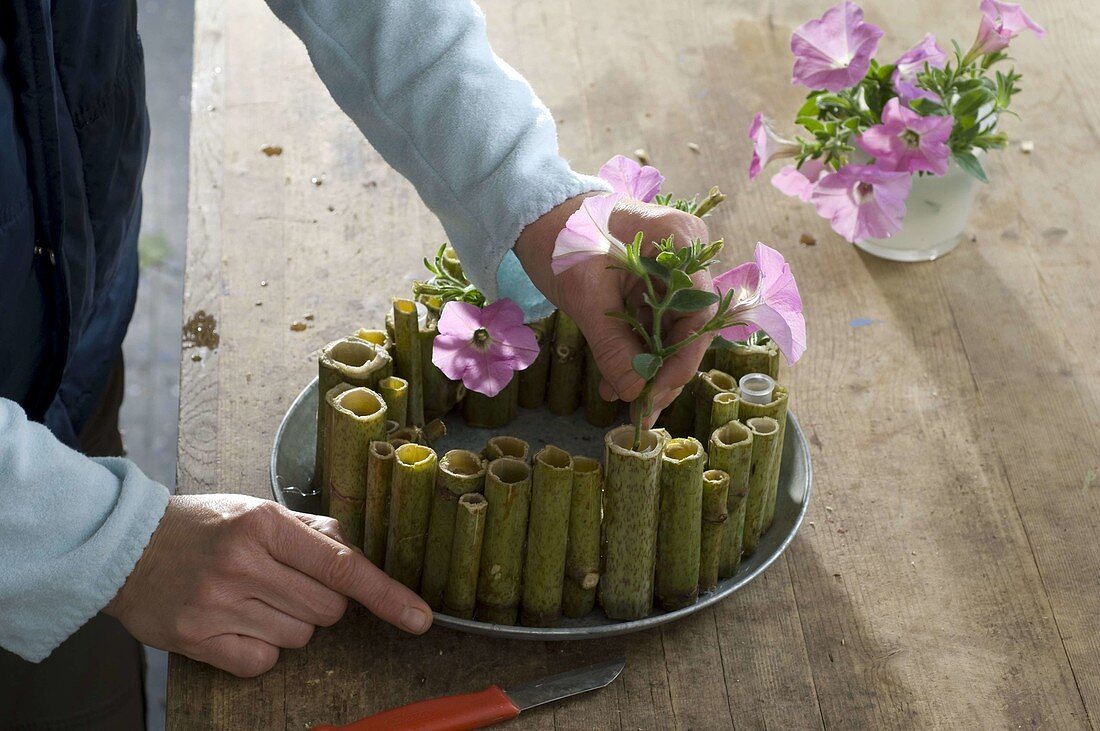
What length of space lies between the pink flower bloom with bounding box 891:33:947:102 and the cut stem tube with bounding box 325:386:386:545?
22.2 inches

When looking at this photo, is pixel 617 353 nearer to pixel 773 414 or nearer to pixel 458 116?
pixel 773 414

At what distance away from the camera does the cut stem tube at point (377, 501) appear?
31.9 inches

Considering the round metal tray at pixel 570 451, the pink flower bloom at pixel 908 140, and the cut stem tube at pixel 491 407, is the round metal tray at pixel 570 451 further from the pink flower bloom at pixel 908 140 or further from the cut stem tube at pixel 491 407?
the pink flower bloom at pixel 908 140

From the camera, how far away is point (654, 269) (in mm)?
765

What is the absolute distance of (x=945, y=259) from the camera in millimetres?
1184

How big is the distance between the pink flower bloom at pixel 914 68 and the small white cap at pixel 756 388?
356 millimetres

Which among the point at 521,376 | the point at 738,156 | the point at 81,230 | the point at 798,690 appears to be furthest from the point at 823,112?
the point at 81,230

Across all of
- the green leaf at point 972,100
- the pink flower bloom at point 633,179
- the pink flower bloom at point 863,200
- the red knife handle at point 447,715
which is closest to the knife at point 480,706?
the red knife handle at point 447,715

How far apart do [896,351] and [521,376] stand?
360 mm

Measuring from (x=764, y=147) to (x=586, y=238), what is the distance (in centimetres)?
43

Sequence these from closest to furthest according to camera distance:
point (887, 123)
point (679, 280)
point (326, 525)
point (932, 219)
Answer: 1. point (679, 280)
2. point (326, 525)
3. point (887, 123)
4. point (932, 219)

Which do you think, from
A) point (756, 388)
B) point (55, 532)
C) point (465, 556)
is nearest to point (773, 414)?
point (756, 388)

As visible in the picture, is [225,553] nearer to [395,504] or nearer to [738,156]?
[395,504]

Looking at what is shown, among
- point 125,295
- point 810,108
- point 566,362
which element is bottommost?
point 125,295
